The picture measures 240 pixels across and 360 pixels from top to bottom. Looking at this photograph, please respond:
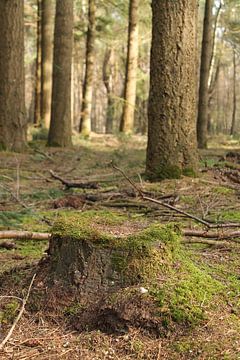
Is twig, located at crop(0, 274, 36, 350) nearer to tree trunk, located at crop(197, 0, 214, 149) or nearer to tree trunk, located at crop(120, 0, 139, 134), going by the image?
tree trunk, located at crop(197, 0, 214, 149)

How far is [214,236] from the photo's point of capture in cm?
435

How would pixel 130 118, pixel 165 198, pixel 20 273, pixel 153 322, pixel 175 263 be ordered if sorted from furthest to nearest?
1. pixel 130 118
2. pixel 165 198
3. pixel 20 273
4. pixel 175 263
5. pixel 153 322

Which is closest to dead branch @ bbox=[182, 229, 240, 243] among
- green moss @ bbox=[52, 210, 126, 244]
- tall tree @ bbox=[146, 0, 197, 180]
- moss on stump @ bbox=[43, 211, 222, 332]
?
moss on stump @ bbox=[43, 211, 222, 332]

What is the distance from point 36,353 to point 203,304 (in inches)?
36.5

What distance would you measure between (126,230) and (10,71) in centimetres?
967

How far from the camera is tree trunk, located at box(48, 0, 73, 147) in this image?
1442cm

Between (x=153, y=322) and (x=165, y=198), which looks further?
(x=165, y=198)

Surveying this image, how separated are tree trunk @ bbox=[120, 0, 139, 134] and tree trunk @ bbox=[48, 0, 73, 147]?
19.9 ft

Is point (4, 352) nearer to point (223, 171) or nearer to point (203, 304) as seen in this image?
point (203, 304)

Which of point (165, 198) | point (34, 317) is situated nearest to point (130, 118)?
point (165, 198)

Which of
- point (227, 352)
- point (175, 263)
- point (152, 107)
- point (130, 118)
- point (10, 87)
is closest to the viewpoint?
point (227, 352)

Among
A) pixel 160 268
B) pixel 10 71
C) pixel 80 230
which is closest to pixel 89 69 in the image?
pixel 10 71

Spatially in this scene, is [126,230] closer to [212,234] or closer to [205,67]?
[212,234]

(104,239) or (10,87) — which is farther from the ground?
(10,87)
